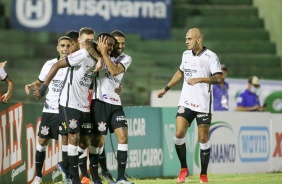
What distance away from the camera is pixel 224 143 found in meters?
19.6

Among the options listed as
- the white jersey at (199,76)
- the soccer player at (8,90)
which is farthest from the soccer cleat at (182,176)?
the soccer player at (8,90)

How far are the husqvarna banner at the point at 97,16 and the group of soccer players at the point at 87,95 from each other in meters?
13.1

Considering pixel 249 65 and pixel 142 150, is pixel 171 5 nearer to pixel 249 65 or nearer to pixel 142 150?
→ pixel 249 65

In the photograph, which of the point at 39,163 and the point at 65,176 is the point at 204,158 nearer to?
the point at 65,176

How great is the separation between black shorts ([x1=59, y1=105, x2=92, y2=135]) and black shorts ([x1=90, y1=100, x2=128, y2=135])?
0.43 feet

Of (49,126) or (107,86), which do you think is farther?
(49,126)

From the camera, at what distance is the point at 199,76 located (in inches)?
580

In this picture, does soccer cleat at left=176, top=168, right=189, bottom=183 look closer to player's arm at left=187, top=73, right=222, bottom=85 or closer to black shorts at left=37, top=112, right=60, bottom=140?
player's arm at left=187, top=73, right=222, bottom=85

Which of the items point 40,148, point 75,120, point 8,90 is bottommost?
point 40,148

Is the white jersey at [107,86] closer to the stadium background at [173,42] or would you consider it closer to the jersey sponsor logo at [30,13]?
the stadium background at [173,42]

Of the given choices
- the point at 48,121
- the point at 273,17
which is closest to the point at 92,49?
the point at 48,121

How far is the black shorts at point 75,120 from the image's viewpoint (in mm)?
12969

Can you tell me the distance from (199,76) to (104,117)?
6.90 ft

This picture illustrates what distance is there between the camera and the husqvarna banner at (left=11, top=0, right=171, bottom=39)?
27109 millimetres
